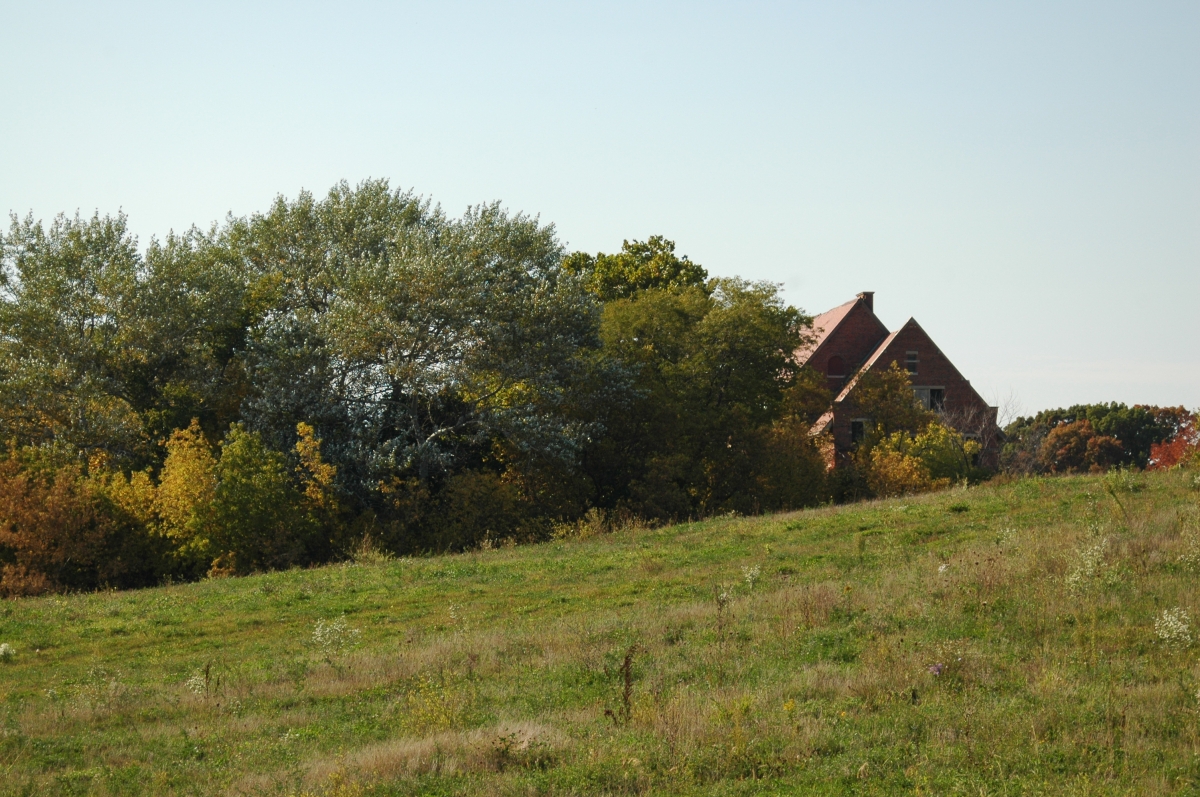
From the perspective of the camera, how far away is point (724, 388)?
43812 mm

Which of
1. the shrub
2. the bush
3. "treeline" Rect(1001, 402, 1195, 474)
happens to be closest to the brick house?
"treeline" Rect(1001, 402, 1195, 474)

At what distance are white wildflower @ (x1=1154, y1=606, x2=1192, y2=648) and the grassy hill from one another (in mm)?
23

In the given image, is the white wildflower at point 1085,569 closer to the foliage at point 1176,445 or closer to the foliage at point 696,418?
the foliage at point 696,418

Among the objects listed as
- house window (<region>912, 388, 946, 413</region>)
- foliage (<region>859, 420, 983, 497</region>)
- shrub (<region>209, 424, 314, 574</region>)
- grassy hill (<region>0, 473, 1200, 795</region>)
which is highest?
house window (<region>912, 388, 946, 413</region>)

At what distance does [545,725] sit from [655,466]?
29.5 metres

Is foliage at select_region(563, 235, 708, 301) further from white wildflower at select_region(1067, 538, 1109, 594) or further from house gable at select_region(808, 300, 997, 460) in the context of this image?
white wildflower at select_region(1067, 538, 1109, 594)

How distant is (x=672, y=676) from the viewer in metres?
11.3

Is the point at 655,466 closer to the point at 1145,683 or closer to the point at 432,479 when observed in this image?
the point at 432,479

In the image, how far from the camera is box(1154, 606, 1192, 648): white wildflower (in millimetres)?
10352

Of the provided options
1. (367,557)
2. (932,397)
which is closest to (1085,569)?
(367,557)

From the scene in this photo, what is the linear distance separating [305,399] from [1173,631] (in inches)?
1097

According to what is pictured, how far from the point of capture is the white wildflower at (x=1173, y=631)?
1035 centimetres

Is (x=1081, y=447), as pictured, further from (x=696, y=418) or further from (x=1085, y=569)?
(x=1085, y=569)

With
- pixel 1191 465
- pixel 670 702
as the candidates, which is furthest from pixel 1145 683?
pixel 1191 465
